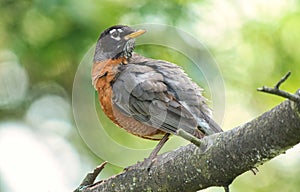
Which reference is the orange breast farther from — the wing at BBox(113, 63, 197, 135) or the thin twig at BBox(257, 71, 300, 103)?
the thin twig at BBox(257, 71, 300, 103)

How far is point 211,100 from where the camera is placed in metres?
4.66

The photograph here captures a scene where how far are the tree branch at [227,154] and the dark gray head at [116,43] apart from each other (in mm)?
1526

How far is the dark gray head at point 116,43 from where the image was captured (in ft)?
16.2

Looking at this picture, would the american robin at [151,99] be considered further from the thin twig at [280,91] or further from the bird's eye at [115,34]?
the thin twig at [280,91]

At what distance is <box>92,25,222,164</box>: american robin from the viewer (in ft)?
13.4

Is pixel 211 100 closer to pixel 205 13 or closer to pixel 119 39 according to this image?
pixel 119 39

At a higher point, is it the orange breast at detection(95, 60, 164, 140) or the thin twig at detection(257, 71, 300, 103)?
the orange breast at detection(95, 60, 164, 140)

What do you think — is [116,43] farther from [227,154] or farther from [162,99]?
[227,154]

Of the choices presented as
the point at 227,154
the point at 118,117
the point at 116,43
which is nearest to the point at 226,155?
the point at 227,154

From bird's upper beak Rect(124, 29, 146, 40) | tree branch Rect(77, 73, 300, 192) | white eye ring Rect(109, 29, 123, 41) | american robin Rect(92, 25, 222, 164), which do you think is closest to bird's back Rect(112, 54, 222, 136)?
american robin Rect(92, 25, 222, 164)

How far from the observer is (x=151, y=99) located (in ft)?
13.9

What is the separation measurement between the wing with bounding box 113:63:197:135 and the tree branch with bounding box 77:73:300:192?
1.82ft

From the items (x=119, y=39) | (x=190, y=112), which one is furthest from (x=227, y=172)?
(x=119, y=39)

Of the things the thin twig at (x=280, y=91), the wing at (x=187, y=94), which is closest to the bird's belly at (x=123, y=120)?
the wing at (x=187, y=94)
